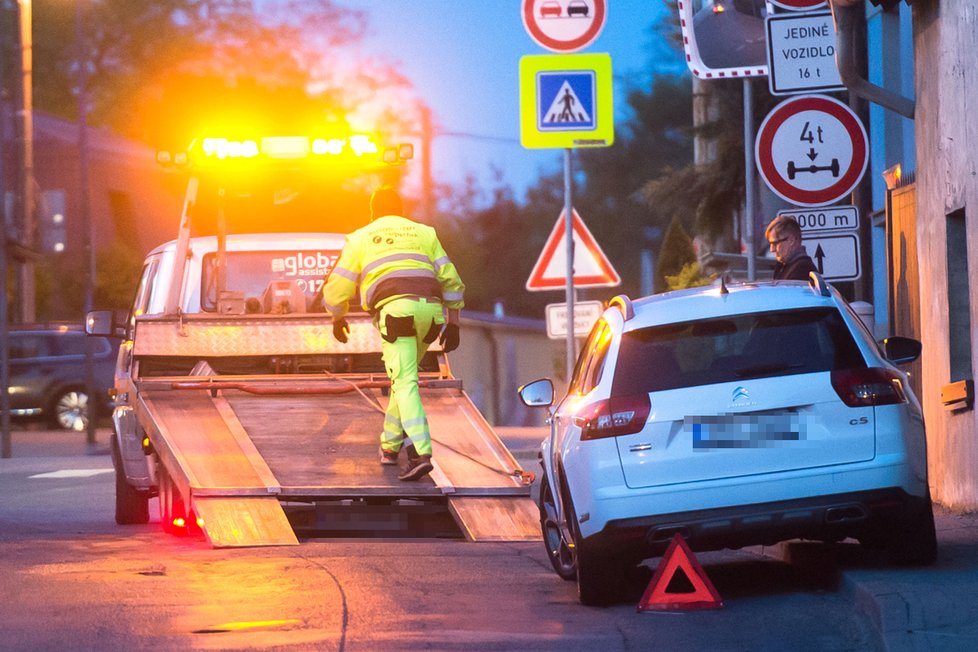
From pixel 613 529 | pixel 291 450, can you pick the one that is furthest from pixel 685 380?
pixel 291 450

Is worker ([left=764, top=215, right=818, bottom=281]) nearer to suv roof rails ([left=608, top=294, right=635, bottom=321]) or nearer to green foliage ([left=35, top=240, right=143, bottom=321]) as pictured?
suv roof rails ([left=608, top=294, right=635, bottom=321])

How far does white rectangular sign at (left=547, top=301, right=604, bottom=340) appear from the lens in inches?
708

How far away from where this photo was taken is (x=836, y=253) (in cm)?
1285

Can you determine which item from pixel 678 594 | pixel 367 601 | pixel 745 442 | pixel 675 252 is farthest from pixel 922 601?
pixel 675 252

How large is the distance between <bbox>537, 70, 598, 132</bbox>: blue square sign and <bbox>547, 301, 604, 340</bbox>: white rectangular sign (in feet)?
6.63

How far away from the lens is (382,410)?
41.2 ft

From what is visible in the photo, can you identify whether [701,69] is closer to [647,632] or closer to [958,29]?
[958,29]

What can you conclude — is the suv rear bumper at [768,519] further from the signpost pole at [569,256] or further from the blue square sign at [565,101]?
the blue square sign at [565,101]

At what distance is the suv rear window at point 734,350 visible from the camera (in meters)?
8.68

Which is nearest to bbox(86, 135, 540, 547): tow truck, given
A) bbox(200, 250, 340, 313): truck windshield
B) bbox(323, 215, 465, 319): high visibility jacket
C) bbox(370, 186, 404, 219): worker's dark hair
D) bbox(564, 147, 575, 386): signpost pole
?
bbox(200, 250, 340, 313): truck windshield

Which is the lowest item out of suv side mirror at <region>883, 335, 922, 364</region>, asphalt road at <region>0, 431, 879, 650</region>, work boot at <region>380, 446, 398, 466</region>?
asphalt road at <region>0, 431, 879, 650</region>

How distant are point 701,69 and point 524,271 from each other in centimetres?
6063

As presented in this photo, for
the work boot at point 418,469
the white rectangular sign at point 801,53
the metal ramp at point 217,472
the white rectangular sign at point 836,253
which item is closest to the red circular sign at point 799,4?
the white rectangular sign at point 801,53

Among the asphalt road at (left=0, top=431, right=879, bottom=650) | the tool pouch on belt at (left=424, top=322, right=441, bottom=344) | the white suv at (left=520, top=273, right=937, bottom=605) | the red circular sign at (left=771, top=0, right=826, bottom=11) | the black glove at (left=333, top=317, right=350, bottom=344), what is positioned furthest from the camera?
the red circular sign at (left=771, top=0, right=826, bottom=11)
